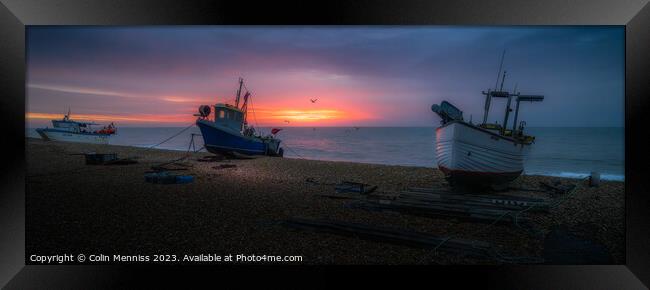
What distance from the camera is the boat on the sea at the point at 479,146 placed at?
8.93m

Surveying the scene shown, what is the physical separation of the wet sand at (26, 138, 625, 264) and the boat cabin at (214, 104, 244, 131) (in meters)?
7.52

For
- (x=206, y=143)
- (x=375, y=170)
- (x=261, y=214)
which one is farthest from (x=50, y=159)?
(x=375, y=170)

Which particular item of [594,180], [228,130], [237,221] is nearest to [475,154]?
[594,180]

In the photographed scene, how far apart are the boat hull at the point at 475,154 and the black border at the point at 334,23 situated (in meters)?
3.66

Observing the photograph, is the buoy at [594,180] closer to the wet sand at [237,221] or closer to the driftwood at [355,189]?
the wet sand at [237,221]

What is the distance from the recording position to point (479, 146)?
A: 8.98m

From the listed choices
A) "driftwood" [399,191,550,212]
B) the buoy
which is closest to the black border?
"driftwood" [399,191,550,212]

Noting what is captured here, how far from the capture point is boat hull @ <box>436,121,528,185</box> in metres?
8.94

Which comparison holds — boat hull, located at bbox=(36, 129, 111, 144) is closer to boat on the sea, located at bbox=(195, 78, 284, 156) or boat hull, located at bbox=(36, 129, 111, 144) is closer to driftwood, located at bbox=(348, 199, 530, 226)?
boat on the sea, located at bbox=(195, 78, 284, 156)

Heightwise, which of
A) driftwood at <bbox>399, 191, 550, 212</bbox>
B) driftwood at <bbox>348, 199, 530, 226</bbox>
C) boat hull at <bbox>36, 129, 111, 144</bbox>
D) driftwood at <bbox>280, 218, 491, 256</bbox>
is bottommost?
driftwood at <bbox>280, 218, 491, 256</bbox>

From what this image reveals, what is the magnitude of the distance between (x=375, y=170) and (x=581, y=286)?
8.34 metres

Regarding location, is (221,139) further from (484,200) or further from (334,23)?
(484,200)

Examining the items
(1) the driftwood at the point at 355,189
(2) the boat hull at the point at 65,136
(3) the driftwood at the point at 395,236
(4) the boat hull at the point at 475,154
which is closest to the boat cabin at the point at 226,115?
(2) the boat hull at the point at 65,136

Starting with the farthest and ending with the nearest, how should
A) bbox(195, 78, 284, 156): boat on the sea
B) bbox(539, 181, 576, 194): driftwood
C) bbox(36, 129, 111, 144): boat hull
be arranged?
bbox(36, 129, 111, 144): boat hull
bbox(195, 78, 284, 156): boat on the sea
bbox(539, 181, 576, 194): driftwood
